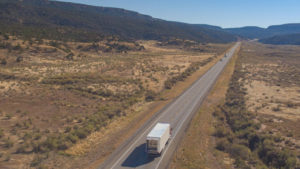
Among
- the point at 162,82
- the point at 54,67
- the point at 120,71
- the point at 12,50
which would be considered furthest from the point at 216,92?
the point at 12,50

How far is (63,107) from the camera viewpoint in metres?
30.1

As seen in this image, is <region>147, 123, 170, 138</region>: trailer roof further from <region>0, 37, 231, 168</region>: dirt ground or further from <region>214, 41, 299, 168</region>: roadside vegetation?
<region>214, 41, 299, 168</region>: roadside vegetation

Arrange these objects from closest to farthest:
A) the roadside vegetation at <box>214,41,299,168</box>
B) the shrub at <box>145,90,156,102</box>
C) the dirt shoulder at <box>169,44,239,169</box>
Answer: the roadside vegetation at <box>214,41,299,168</box>
the dirt shoulder at <box>169,44,239,169</box>
the shrub at <box>145,90,156,102</box>

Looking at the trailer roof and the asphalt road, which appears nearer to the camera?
the asphalt road

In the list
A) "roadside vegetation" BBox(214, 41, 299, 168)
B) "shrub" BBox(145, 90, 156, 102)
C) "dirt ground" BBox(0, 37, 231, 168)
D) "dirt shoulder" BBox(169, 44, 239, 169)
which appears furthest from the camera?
"shrub" BBox(145, 90, 156, 102)

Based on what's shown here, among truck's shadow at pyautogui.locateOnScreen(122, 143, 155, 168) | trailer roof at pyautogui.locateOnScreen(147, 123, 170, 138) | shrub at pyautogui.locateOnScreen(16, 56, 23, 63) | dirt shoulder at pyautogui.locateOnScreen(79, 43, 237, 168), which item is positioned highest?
shrub at pyautogui.locateOnScreen(16, 56, 23, 63)

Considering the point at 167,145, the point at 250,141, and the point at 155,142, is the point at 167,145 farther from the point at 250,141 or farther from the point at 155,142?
the point at 250,141

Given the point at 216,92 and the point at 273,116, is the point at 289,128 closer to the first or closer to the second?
the point at 273,116

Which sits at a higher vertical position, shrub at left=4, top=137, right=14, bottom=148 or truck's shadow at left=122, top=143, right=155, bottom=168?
shrub at left=4, top=137, right=14, bottom=148

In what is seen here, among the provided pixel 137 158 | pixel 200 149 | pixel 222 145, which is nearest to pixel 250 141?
pixel 222 145

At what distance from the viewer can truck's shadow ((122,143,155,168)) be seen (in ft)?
57.6

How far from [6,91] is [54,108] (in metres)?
11.9

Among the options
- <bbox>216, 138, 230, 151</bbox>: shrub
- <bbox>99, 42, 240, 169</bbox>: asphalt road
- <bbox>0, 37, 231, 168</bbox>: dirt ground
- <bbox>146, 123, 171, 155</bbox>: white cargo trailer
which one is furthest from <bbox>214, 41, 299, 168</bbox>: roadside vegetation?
<bbox>0, 37, 231, 168</bbox>: dirt ground

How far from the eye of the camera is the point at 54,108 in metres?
29.5
